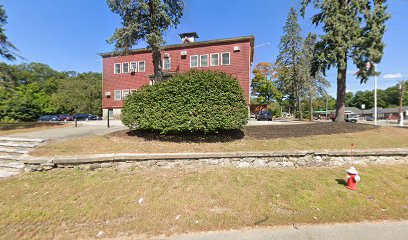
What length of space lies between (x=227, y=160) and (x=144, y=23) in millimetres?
A: 10251

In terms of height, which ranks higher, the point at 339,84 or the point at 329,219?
the point at 339,84

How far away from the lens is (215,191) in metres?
4.26

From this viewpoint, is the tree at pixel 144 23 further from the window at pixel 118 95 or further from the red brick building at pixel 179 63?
the window at pixel 118 95

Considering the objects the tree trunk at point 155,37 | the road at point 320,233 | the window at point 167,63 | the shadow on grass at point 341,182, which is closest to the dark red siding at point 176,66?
the window at point 167,63

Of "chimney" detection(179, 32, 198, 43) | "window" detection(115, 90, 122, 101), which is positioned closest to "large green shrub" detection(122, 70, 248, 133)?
"chimney" detection(179, 32, 198, 43)

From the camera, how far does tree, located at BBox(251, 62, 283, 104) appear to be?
43.2 meters

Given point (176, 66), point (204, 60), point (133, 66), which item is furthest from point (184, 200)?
point (133, 66)

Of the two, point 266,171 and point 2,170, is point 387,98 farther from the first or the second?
point 2,170

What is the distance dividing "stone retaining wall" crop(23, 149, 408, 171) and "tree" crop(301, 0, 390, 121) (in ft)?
31.9

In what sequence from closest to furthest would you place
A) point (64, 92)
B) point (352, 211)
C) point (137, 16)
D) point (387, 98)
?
point (352, 211) → point (137, 16) → point (64, 92) → point (387, 98)

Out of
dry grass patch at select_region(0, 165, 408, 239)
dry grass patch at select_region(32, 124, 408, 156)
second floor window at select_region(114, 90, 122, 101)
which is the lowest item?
dry grass patch at select_region(0, 165, 408, 239)

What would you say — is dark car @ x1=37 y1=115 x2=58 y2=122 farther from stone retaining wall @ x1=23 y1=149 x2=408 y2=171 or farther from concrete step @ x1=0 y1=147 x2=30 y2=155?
stone retaining wall @ x1=23 y1=149 x2=408 y2=171

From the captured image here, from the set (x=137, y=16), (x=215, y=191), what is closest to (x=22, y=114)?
(x=137, y=16)

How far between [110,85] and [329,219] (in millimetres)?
31154
